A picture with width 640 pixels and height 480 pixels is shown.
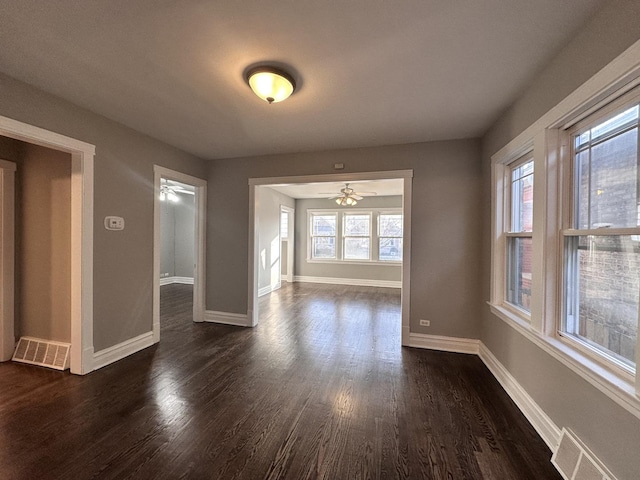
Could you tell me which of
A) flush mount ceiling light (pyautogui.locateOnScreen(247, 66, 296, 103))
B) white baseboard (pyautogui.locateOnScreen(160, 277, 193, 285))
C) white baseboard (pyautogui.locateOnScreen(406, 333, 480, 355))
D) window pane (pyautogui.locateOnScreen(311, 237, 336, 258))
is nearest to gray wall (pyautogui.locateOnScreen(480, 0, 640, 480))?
white baseboard (pyautogui.locateOnScreen(406, 333, 480, 355))

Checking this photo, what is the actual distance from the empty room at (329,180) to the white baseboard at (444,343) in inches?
1.1

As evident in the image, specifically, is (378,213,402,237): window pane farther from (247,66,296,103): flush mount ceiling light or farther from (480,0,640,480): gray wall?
(247,66,296,103): flush mount ceiling light

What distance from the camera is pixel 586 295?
1670mm

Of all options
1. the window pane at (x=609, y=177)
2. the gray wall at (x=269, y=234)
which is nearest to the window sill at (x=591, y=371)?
the window pane at (x=609, y=177)

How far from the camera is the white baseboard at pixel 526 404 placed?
1.75 m

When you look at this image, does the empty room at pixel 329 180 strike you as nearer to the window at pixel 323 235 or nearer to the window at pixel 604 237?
the window at pixel 604 237

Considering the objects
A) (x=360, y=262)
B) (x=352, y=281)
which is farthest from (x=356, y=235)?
(x=352, y=281)

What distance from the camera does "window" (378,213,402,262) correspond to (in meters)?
7.41

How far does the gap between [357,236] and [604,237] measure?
6235 millimetres

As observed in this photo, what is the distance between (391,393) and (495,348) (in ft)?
4.09

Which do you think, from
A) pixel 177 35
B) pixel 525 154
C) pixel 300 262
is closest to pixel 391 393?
pixel 525 154

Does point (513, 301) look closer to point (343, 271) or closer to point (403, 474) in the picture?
point (403, 474)

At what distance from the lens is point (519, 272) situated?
2496mm

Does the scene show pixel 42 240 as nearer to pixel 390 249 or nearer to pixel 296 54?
pixel 296 54
